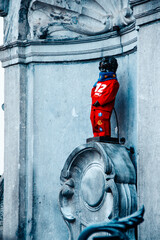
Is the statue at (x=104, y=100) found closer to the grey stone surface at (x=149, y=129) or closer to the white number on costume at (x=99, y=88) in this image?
the white number on costume at (x=99, y=88)

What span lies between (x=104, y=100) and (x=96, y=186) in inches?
46.5

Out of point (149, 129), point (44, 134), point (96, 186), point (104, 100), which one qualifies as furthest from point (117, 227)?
point (44, 134)

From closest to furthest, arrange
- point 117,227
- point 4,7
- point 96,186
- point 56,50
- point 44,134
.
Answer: point 117,227, point 96,186, point 44,134, point 56,50, point 4,7

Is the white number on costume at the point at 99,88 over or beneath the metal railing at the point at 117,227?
over

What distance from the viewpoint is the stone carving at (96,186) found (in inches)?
254

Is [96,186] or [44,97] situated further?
[44,97]

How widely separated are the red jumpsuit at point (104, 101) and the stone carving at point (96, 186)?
34 cm

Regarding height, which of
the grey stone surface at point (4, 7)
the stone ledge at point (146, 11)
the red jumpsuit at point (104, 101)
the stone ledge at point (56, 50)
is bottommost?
the red jumpsuit at point (104, 101)

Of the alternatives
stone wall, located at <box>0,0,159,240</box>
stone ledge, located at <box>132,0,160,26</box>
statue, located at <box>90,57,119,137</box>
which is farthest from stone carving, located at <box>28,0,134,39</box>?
stone ledge, located at <box>132,0,160,26</box>

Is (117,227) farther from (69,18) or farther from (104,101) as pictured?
(69,18)

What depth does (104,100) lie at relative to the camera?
700cm

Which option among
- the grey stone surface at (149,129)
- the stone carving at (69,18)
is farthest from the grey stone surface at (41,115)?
the grey stone surface at (149,129)

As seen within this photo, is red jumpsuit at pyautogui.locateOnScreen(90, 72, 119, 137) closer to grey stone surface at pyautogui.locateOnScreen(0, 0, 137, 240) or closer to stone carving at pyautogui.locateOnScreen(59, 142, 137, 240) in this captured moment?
stone carving at pyautogui.locateOnScreen(59, 142, 137, 240)

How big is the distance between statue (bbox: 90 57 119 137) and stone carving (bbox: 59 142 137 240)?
1.14 ft
